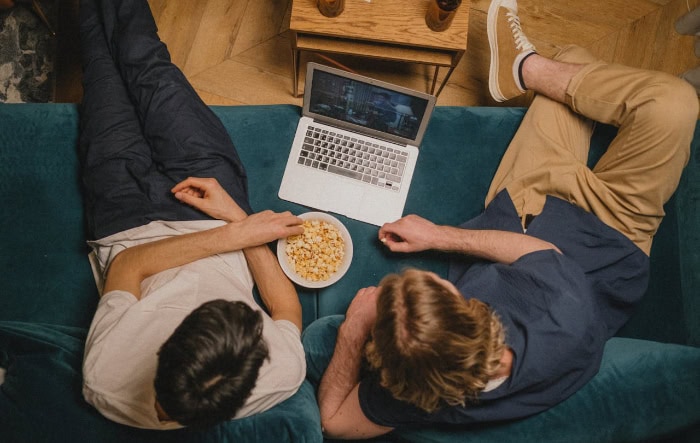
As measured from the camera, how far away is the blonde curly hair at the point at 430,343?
1.02 m

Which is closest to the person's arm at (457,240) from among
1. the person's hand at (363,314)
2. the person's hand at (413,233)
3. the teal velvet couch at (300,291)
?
the person's hand at (413,233)

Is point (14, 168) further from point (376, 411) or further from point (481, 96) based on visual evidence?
point (481, 96)

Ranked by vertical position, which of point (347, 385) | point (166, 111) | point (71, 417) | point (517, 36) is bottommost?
point (71, 417)

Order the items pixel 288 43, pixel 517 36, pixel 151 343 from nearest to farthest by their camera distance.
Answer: pixel 151 343, pixel 517 36, pixel 288 43

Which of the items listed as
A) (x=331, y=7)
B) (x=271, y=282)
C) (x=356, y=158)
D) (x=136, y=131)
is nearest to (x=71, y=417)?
(x=271, y=282)

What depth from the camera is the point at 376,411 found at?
1.21m

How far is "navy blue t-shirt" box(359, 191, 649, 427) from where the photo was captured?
1154mm

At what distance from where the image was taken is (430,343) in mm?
1015

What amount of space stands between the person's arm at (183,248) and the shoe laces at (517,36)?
1159mm

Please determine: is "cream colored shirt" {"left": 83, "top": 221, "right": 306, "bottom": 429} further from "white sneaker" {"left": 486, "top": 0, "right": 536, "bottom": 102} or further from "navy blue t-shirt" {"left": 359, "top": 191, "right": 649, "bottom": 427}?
"white sneaker" {"left": 486, "top": 0, "right": 536, "bottom": 102}

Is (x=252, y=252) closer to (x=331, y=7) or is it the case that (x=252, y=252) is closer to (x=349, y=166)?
(x=349, y=166)

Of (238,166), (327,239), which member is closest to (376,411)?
(327,239)

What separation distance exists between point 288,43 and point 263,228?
112 cm

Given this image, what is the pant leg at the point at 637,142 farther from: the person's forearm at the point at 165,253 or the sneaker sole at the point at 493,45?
the person's forearm at the point at 165,253
